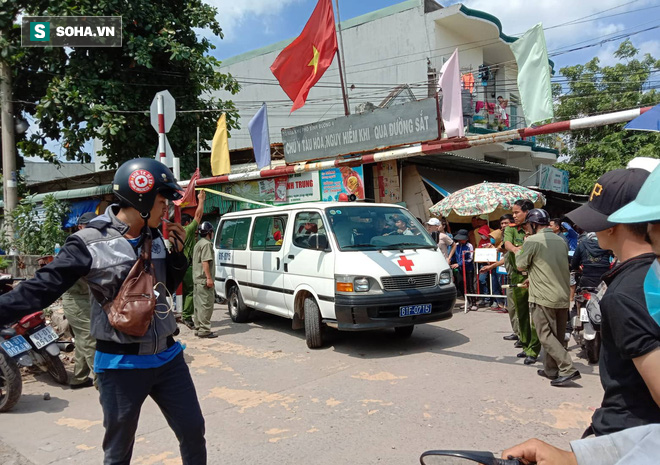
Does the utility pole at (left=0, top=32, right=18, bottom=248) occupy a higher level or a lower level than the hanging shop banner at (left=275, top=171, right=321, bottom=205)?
higher

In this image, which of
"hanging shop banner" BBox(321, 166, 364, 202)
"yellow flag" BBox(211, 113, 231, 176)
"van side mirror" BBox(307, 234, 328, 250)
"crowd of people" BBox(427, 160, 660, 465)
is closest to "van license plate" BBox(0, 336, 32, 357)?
"van side mirror" BBox(307, 234, 328, 250)

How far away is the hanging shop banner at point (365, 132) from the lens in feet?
33.8

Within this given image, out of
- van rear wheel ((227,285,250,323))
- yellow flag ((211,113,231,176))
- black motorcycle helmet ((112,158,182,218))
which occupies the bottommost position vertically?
van rear wheel ((227,285,250,323))

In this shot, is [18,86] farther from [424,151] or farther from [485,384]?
[485,384]

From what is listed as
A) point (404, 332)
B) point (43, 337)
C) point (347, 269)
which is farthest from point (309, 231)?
point (43, 337)

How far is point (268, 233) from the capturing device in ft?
26.1

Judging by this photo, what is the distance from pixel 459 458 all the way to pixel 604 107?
76.2 ft

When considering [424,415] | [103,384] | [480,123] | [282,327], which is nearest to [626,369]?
[103,384]

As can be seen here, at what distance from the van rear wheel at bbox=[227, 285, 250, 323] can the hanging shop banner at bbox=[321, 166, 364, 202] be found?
14.7 ft

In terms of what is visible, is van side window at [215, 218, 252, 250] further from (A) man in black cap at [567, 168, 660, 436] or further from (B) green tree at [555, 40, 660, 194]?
(B) green tree at [555, 40, 660, 194]

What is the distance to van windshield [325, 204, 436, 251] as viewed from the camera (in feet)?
21.8

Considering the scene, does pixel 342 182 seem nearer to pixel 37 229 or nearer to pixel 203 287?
pixel 203 287

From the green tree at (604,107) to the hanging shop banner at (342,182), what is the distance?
39.2 feet

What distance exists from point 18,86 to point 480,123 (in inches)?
541
